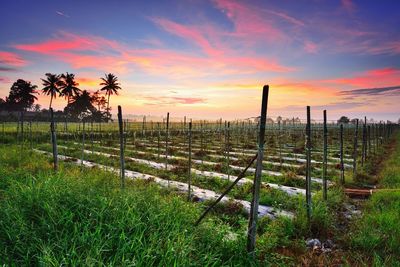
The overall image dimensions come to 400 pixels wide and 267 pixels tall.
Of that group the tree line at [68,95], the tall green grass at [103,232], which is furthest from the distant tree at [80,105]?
the tall green grass at [103,232]

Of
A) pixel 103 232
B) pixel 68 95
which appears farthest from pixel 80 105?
pixel 103 232

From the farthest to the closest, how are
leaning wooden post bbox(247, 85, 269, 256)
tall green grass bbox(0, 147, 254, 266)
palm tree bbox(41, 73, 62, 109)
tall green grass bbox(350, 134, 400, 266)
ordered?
palm tree bbox(41, 73, 62, 109), tall green grass bbox(350, 134, 400, 266), leaning wooden post bbox(247, 85, 269, 256), tall green grass bbox(0, 147, 254, 266)

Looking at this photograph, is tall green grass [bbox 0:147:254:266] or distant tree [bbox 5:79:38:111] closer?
tall green grass [bbox 0:147:254:266]

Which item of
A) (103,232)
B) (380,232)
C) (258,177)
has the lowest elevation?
(380,232)

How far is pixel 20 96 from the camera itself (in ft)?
245

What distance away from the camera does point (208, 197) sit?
8492mm

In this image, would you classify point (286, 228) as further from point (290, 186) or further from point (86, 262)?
point (290, 186)

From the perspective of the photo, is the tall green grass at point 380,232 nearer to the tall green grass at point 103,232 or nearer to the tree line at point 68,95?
the tall green grass at point 103,232

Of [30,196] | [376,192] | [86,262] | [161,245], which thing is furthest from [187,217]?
[376,192]

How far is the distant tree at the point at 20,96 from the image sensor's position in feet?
247

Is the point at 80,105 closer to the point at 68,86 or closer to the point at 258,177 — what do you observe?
the point at 68,86

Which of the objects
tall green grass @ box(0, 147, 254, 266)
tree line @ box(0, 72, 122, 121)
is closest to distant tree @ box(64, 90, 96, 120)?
tree line @ box(0, 72, 122, 121)

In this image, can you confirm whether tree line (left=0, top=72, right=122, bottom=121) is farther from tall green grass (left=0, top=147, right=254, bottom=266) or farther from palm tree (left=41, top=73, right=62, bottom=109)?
tall green grass (left=0, top=147, right=254, bottom=266)

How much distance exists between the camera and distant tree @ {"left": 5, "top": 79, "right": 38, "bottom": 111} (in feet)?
247
